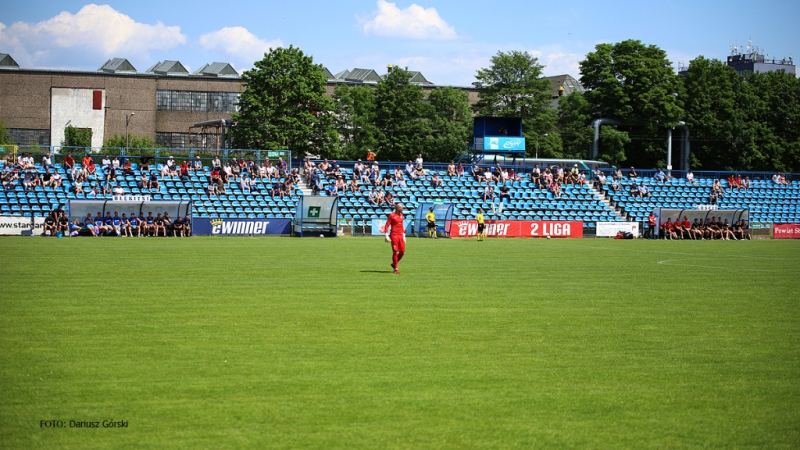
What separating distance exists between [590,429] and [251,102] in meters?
67.5

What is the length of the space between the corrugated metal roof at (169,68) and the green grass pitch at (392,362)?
273 ft

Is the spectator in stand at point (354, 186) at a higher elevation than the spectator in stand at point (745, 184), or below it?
below

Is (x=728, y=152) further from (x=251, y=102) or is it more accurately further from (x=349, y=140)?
(x=251, y=102)

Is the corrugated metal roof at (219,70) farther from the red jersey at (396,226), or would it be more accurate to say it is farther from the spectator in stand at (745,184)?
the red jersey at (396,226)

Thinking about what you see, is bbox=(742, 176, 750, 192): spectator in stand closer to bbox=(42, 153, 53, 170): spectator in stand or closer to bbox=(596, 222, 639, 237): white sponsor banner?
bbox=(596, 222, 639, 237): white sponsor banner

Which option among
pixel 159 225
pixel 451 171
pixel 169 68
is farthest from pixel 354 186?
pixel 169 68

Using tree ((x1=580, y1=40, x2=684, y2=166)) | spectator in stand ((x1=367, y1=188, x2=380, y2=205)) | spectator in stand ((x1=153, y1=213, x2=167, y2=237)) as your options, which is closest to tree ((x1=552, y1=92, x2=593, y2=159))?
tree ((x1=580, y1=40, x2=684, y2=166))

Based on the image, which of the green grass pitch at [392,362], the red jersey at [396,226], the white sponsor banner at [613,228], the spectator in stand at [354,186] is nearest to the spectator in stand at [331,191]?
the spectator in stand at [354,186]

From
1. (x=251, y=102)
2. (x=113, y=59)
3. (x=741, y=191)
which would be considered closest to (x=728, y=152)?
(x=741, y=191)

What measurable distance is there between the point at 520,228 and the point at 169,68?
215 ft

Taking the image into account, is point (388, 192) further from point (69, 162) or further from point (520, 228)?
point (69, 162)

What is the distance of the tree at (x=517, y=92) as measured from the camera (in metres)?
86.0

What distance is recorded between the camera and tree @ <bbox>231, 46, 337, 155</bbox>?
7112cm

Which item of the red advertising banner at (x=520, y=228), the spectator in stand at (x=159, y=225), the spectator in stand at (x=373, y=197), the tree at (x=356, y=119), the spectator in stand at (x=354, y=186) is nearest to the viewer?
the spectator in stand at (x=159, y=225)
